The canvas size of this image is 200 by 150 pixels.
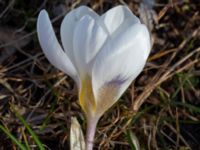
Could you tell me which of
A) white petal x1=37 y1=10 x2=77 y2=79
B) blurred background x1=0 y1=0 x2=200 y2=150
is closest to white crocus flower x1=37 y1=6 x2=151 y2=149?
white petal x1=37 y1=10 x2=77 y2=79

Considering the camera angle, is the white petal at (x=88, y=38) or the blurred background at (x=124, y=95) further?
the blurred background at (x=124, y=95)

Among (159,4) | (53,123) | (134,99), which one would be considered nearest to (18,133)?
(53,123)

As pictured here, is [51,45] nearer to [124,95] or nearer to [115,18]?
[115,18]

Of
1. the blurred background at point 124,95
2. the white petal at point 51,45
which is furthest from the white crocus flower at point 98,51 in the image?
the blurred background at point 124,95

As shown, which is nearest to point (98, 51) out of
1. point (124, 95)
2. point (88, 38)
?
point (88, 38)

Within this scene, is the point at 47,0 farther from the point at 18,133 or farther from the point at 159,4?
the point at 18,133

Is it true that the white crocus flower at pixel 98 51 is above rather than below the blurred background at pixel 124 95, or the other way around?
above

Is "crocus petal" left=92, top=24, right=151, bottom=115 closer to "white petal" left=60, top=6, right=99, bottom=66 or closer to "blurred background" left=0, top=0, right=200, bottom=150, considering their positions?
"white petal" left=60, top=6, right=99, bottom=66

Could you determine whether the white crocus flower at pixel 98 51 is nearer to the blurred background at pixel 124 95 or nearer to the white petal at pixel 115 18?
the white petal at pixel 115 18
